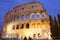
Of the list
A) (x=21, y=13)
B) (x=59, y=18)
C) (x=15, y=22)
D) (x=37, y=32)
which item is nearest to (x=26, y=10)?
(x=21, y=13)

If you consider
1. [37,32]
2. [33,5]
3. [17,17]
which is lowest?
[37,32]

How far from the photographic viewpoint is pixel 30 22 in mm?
39156

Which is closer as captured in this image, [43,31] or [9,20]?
[43,31]

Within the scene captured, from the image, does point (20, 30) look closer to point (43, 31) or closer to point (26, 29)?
point (26, 29)

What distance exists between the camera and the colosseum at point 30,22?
38.3 m

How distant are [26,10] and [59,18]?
22.1 m

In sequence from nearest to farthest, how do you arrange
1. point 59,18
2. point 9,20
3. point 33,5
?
point 59,18 → point 33,5 → point 9,20

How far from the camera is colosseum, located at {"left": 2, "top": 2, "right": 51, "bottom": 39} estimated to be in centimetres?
3831

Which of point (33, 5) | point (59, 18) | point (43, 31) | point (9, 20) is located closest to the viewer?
point (59, 18)

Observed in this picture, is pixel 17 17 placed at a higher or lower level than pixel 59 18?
higher

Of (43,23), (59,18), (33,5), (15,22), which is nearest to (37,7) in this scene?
(33,5)

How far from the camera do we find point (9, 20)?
144 feet

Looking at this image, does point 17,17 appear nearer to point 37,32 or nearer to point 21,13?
point 21,13

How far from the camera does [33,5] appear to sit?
40.5 m
